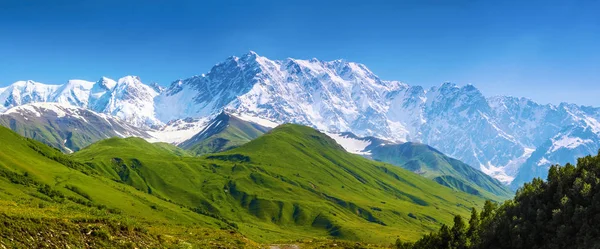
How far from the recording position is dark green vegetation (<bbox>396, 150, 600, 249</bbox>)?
42.6 metres

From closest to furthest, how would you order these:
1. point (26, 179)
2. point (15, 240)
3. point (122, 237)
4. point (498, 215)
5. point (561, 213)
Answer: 1. point (15, 240)
2. point (122, 237)
3. point (561, 213)
4. point (498, 215)
5. point (26, 179)

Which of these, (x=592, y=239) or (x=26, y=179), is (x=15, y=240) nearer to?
(x=592, y=239)

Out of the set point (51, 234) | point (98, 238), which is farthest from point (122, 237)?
point (51, 234)

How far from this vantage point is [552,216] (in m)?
46.0

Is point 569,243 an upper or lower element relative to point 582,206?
lower

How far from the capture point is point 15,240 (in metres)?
31.5

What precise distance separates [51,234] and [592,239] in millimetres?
45022

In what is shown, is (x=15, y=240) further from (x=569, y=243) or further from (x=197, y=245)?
(x=569, y=243)

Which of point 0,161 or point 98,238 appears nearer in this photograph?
point 98,238

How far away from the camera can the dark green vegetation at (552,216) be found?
42.6m

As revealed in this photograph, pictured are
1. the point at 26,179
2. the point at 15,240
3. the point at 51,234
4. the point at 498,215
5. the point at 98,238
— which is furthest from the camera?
the point at 26,179

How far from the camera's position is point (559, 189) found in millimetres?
47500

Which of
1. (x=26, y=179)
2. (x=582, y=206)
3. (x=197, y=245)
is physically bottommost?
(x=26, y=179)

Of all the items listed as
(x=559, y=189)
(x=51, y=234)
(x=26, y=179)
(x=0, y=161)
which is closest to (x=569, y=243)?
(x=559, y=189)
